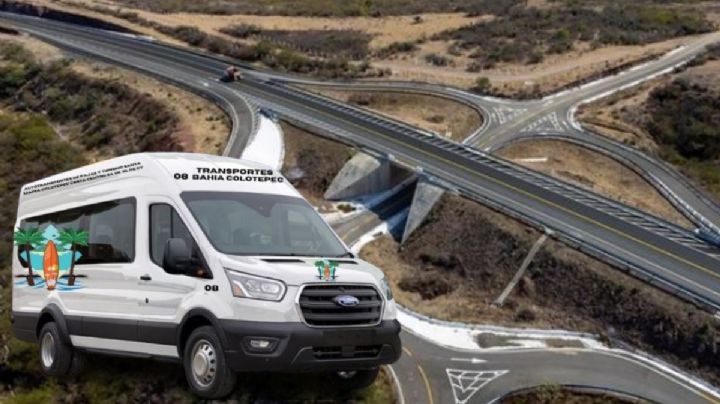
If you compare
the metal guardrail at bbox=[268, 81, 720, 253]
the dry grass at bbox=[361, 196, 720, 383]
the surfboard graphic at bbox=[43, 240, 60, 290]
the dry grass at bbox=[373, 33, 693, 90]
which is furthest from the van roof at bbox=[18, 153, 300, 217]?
the dry grass at bbox=[373, 33, 693, 90]

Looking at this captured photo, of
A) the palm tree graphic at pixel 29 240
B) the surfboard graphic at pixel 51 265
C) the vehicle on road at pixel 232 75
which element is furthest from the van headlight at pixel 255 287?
the vehicle on road at pixel 232 75

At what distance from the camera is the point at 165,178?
11930 mm

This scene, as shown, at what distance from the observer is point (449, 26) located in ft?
308

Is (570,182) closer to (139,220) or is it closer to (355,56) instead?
(139,220)

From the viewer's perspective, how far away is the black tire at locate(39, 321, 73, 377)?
44.8 ft

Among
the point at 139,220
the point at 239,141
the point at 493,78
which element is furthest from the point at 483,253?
the point at 493,78

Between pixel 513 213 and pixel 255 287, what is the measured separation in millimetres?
29945

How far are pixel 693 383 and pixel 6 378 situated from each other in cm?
2410

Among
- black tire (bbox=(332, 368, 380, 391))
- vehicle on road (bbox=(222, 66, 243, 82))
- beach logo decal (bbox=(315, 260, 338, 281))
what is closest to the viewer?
beach logo decal (bbox=(315, 260, 338, 281))

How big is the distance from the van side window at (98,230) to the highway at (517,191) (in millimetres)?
25660

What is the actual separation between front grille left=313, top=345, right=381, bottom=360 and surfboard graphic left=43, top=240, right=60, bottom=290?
6755 millimetres

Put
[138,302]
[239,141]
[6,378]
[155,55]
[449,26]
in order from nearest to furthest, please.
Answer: [138,302] < [6,378] < [239,141] < [155,55] < [449,26]

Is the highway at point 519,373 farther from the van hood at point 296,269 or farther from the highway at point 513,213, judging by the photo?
the van hood at point 296,269

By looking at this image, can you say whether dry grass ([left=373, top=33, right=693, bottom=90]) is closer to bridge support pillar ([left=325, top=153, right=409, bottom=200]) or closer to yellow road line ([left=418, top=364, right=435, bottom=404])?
bridge support pillar ([left=325, top=153, right=409, bottom=200])
